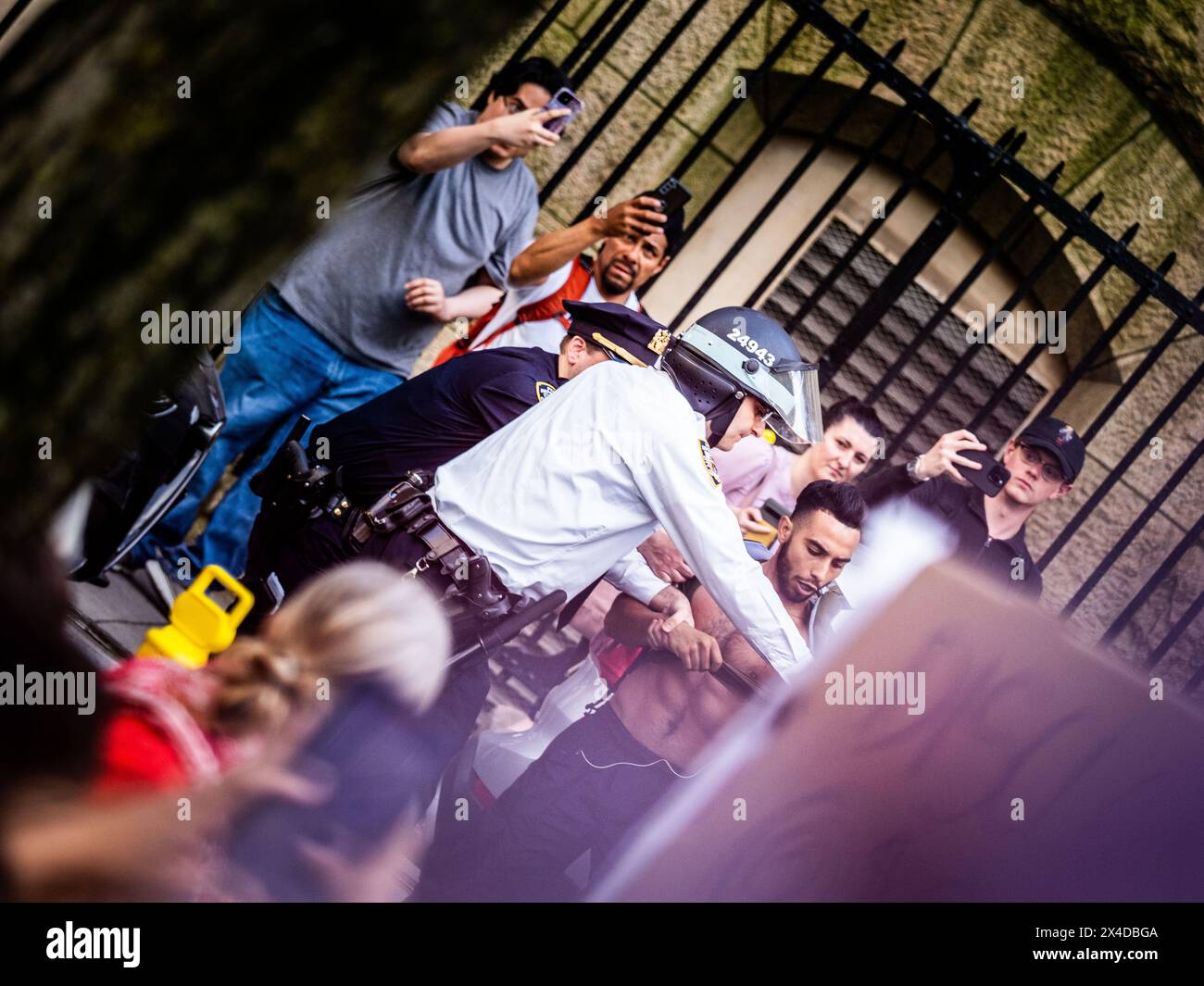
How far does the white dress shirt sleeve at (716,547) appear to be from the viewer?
9.18 ft

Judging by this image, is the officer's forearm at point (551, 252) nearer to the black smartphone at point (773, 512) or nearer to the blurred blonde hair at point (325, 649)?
the black smartphone at point (773, 512)

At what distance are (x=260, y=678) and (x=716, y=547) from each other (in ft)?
3.76

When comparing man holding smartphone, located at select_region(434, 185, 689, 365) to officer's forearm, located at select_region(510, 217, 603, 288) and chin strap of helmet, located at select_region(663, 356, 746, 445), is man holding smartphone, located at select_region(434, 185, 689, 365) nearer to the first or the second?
officer's forearm, located at select_region(510, 217, 603, 288)

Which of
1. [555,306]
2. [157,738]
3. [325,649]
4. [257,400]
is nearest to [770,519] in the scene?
[555,306]

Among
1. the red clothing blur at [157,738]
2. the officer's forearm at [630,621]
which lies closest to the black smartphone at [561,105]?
the officer's forearm at [630,621]

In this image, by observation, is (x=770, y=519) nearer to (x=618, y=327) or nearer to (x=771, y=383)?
(x=771, y=383)

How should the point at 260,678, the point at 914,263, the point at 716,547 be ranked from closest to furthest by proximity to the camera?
the point at 260,678 → the point at 716,547 → the point at 914,263

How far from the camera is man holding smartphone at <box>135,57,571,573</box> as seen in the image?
145 inches

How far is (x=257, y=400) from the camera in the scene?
3678 mm

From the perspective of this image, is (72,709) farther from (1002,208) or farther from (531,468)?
(1002,208)

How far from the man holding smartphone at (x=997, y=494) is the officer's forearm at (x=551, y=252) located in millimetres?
1133

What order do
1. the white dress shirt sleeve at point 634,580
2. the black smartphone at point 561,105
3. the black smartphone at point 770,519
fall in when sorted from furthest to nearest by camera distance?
the black smartphone at point 561,105
the black smartphone at point 770,519
the white dress shirt sleeve at point 634,580

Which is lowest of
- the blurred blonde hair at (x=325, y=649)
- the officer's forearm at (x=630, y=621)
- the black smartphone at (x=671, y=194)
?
the blurred blonde hair at (x=325, y=649)

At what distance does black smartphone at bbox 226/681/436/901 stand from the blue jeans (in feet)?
4.46
